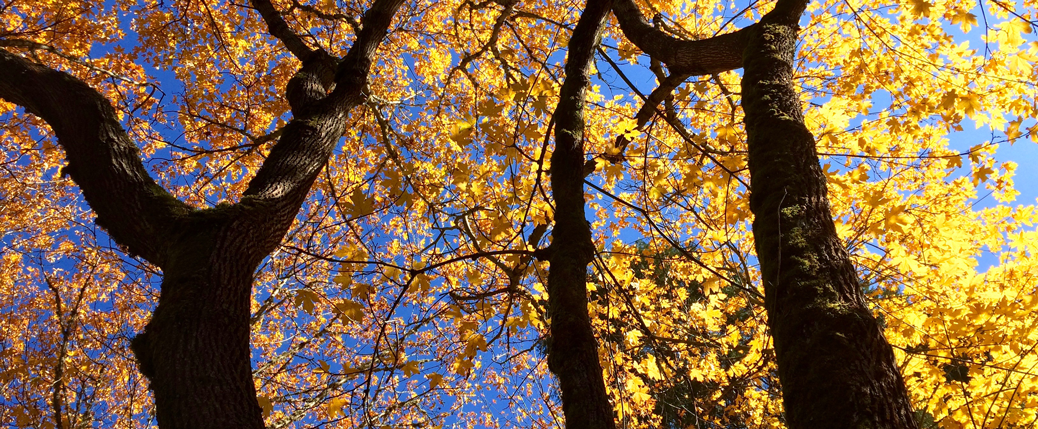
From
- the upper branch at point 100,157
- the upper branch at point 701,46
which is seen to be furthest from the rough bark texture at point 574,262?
the upper branch at point 100,157

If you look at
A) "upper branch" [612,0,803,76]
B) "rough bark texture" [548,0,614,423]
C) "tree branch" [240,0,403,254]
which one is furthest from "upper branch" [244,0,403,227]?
"upper branch" [612,0,803,76]

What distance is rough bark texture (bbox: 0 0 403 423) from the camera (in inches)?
70.7

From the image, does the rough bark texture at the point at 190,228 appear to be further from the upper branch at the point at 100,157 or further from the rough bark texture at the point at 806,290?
the rough bark texture at the point at 806,290

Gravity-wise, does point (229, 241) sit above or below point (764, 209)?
above

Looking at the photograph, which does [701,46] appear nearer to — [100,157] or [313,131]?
[313,131]

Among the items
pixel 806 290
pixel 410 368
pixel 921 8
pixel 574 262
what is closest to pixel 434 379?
pixel 410 368

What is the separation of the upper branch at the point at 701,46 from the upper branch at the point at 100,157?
251 cm

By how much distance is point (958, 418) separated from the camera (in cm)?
365

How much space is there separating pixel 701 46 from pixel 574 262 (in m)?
1.44

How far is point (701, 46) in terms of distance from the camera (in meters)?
2.35

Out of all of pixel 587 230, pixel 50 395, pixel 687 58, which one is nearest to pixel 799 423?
pixel 587 230

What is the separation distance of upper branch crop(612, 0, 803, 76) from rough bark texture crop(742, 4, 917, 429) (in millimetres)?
337

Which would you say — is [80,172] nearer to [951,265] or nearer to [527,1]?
[951,265]

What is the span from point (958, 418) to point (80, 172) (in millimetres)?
5904
